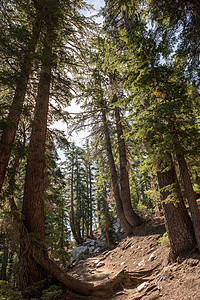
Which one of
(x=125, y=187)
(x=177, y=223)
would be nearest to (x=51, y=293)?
(x=177, y=223)

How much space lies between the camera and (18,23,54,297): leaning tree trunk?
432cm

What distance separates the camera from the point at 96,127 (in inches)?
476

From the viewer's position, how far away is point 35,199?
16.4 feet

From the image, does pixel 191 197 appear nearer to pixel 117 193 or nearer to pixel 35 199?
pixel 35 199

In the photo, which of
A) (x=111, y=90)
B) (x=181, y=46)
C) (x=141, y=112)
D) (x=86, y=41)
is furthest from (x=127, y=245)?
(x=86, y=41)

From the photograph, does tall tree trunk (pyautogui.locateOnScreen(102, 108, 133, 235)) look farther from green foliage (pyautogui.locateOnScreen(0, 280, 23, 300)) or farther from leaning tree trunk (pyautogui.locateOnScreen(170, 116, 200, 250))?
green foliage (pyautogui.locateOnScreen(0, 280, 23, 300))

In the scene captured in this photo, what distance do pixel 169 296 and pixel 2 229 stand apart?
4381 millimetres

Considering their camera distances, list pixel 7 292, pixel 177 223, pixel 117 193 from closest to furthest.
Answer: pixel 7 292 < pixel 177 223 < pixel 117 193

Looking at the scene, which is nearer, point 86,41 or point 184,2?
point 184,2

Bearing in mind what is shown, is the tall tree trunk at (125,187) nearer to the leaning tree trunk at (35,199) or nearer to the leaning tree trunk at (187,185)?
the leaning tree trunk at (35,199)

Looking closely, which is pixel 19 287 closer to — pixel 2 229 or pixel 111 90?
pixel 2 229

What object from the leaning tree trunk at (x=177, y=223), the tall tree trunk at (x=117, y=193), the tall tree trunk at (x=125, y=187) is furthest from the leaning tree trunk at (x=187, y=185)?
the tall tree trunk at (x=117, y=193)

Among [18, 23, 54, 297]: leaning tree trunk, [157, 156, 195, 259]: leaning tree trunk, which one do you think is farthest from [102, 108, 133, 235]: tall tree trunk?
[157, 156, 195, 259]: leaning tree trunk

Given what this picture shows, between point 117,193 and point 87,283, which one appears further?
point 117,193
